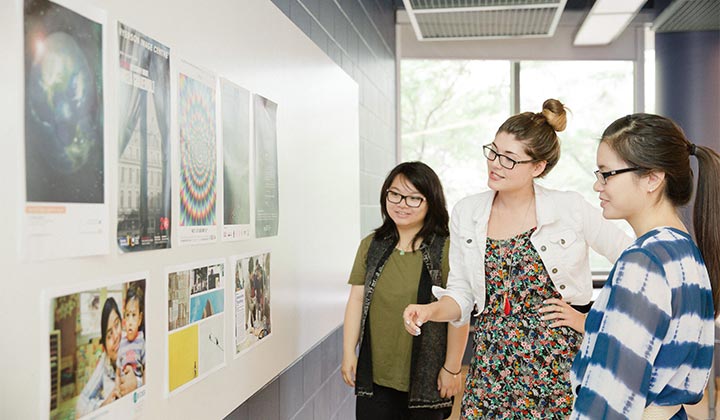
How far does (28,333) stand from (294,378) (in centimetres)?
171

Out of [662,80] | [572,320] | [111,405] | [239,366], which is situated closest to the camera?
[111,405]

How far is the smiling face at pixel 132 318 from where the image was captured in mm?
1373

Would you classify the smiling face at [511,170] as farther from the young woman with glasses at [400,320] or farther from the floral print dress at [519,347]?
the young woman with glasses at [400,320]

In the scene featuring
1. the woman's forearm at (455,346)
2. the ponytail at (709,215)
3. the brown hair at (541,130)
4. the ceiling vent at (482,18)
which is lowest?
the woman's forearm at (455,346)

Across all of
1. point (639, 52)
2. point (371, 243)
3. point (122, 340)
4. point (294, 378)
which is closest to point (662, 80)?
point (639, 52)

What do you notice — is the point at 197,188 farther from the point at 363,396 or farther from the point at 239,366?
the point at 363,396

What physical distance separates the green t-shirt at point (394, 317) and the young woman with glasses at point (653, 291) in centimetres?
113

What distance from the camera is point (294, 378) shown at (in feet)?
8.94

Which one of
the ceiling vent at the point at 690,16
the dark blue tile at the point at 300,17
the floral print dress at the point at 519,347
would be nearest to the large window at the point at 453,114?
the ceiling vent at the point at 690,16

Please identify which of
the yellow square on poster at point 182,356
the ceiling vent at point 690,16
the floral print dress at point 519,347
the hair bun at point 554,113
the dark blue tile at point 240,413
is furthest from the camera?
the ceiling vent at point 690,16

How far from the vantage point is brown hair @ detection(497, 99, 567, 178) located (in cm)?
221

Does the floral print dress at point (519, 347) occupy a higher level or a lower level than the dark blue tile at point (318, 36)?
lower

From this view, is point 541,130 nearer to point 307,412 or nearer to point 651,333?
point 651,333

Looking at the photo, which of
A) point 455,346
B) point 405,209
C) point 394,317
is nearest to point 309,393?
point 394,317
